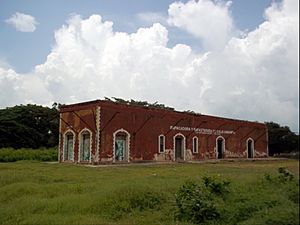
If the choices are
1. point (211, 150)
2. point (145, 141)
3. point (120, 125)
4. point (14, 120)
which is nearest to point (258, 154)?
point (211, 150)

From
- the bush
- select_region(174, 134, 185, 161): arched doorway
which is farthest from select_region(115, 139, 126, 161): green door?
the bush

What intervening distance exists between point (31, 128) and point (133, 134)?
16935 millimetres

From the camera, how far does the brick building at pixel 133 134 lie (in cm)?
2750

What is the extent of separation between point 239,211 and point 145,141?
78.5 feet

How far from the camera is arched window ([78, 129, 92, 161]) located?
91.4 feet

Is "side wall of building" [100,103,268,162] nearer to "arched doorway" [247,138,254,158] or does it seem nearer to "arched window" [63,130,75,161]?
"arched doorway" [247,138,254,158]

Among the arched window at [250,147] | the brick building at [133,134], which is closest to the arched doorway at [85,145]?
the brick building at [133,134]

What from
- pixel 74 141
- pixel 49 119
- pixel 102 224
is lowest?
pixel 102 224

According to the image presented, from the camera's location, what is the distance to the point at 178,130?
110ft

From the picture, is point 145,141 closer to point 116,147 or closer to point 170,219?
point 116,147

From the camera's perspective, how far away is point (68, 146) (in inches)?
1186

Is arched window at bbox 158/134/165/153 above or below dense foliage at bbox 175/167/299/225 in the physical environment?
above

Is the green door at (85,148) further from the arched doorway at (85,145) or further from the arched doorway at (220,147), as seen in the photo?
the arched doorway at (220,147)

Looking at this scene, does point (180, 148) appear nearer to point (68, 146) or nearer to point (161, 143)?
point (161, 143)
